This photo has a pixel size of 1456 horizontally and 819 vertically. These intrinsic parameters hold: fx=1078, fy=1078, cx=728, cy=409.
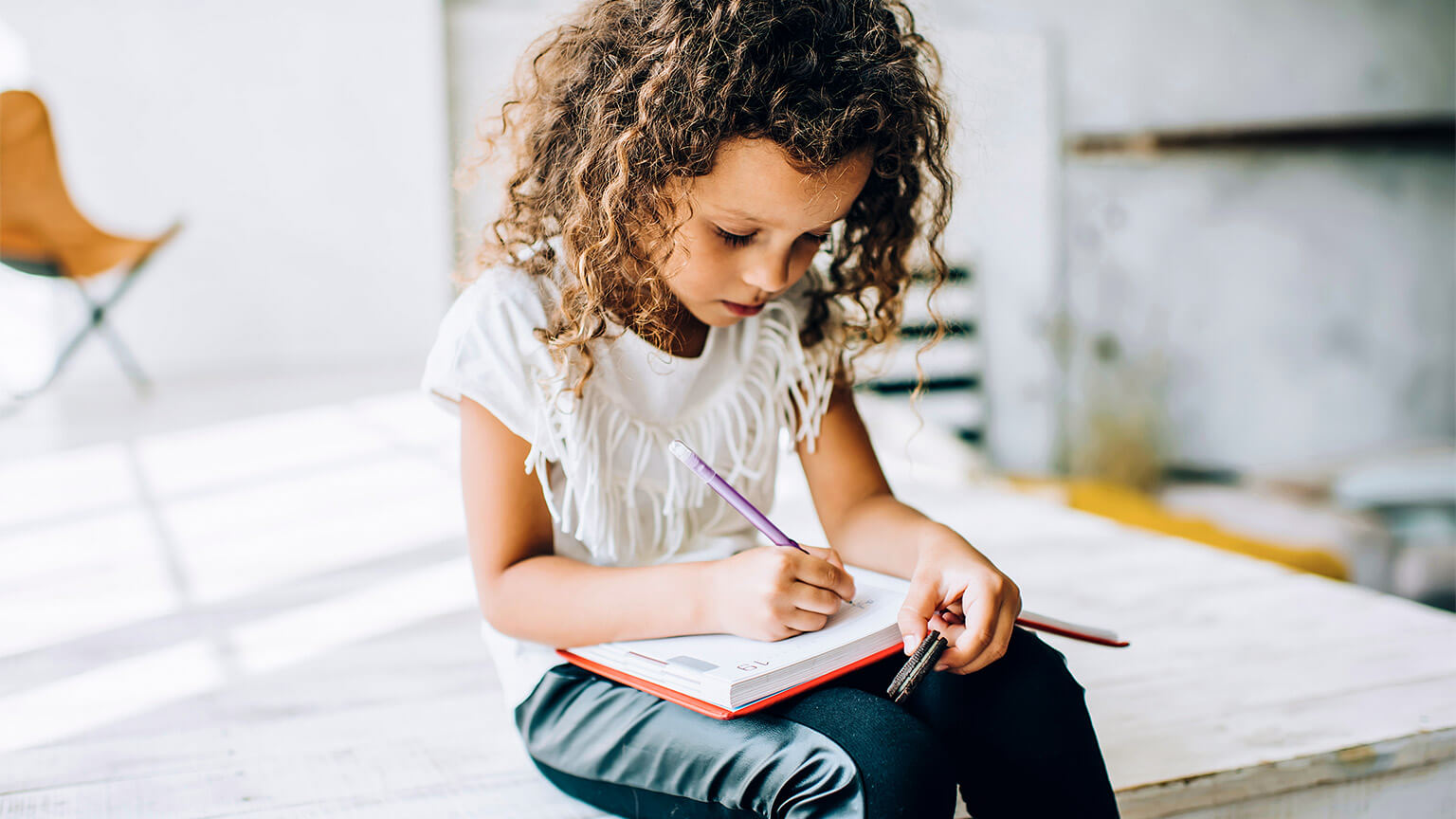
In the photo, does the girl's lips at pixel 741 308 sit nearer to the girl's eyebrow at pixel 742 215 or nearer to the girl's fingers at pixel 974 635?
the girl's eyebrow at pixel 742 215

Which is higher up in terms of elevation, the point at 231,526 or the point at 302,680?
the point at 302,680

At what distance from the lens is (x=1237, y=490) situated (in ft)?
13.7

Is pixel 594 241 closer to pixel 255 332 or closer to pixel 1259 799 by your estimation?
pixel 1259 799

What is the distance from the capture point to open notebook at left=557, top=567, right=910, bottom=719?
61 cm

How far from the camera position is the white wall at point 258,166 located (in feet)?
10.3

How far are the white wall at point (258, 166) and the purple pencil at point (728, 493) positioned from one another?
Result: 116 inches

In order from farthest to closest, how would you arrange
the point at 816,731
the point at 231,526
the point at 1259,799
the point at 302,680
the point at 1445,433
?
the point at 1445,433
the point at 231,526
the point at 302,680
the point at 1259,799
the point at 816,731

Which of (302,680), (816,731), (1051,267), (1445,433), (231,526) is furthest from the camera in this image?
(1445,433)

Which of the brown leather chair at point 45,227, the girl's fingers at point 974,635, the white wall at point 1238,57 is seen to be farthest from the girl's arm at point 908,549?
the white wall at point 1238,57

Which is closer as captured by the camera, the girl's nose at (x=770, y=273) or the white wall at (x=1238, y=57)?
the girl's nose at (x=770, y=273)

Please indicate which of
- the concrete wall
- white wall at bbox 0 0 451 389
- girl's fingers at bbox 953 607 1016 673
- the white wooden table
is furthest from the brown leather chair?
the concrete wall

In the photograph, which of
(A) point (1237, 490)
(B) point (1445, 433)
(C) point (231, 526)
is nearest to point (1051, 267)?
(A) point (1237, 490)

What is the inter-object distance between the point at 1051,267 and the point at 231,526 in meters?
3.32

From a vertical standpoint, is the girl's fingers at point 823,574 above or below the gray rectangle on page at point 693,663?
above
